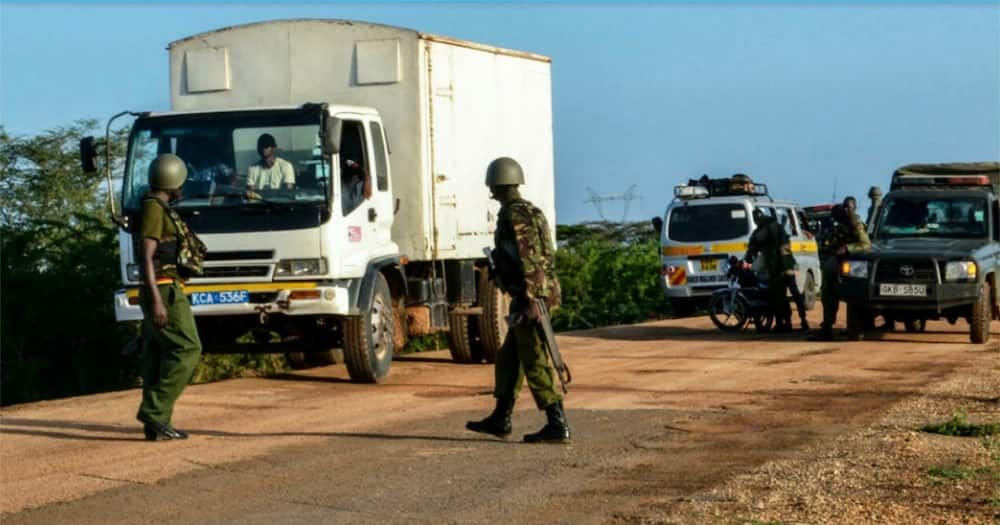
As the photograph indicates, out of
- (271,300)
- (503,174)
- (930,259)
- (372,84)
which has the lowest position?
(271,300)

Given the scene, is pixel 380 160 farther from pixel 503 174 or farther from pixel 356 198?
pixel 503 174

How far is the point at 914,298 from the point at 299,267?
27.7ft

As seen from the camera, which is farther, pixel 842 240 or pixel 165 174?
pixel 842 240

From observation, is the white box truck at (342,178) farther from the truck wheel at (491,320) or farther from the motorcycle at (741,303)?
the motorcycle at (741,303)

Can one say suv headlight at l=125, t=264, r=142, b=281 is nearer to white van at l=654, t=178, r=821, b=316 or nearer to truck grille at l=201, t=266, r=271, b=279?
truck grille at l=201, t=266, r=271, b=279

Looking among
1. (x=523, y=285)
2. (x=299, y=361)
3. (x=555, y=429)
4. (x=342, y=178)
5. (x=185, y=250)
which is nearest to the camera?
(x=523, y=285)

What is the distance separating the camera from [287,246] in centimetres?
1382

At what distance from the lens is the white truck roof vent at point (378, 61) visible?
15398 millimetres

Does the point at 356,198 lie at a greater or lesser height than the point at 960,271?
greater

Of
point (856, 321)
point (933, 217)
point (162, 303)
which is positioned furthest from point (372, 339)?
point (933, 217)

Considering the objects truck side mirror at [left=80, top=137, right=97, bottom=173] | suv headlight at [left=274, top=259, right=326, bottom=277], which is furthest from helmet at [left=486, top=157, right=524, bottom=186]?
truck side mirror at [left=80, top=137, right=97, bottom=173]

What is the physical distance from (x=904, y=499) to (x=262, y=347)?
7.88 meters

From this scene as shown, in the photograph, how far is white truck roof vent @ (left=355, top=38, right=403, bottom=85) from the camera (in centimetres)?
1540

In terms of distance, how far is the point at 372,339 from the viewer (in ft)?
48.3
